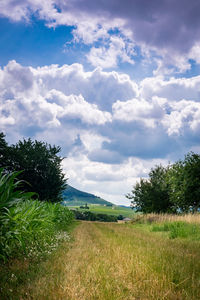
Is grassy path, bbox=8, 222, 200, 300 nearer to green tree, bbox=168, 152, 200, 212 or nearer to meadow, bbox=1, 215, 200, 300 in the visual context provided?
meadow, bbox=1, 215, 200, 300

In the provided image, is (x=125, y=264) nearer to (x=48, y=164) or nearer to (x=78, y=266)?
(x=78, y=266)

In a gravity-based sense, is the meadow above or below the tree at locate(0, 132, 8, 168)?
below

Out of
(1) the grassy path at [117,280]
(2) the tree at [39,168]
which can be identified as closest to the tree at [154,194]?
(2) the tree at [39,168]

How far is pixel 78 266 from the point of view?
4316 millimetres

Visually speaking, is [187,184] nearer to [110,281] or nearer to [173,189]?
[173,189]

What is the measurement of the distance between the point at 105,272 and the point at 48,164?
3340cm

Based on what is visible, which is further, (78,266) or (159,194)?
(159,194)

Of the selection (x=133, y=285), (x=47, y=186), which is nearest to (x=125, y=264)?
(x=133, y=285)

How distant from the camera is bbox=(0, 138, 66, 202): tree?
116 feet

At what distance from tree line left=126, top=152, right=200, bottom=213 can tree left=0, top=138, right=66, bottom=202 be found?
15175 millimetres

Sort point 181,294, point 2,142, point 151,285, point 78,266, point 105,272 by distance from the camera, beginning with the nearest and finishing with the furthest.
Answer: point 181,294 → point 151,285 → point 105,272 → point 78,266 → point 2,142

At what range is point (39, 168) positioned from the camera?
36.5m

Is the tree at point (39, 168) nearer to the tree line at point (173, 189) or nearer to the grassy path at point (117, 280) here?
the tree line at point (173, 189)

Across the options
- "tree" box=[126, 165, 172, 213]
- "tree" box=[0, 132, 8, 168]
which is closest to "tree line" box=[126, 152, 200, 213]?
"tree" box=[126, 165, 172, 213]
